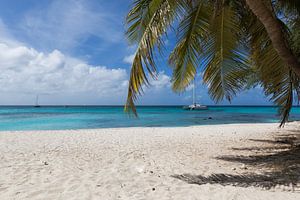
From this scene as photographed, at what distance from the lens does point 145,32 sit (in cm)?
449

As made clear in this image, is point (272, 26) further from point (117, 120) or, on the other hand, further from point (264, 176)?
point (117, 120)

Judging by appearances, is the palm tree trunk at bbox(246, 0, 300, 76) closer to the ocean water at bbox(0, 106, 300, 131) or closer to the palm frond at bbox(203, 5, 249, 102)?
the palm frond at bbox(203, 5, 249, 102)

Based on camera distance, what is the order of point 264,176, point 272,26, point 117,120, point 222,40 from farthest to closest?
point 117,120
point 222,40
point 264,176
point 272,26

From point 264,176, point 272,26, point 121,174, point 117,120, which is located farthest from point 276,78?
point 117,120

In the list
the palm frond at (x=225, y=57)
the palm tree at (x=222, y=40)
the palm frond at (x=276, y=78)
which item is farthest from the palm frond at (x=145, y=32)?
the palm frond at (x=276, y=78)

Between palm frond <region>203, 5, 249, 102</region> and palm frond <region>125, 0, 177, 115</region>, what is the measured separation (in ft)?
3.38

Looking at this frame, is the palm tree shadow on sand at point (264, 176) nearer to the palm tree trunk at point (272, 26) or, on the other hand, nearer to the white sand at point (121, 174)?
the white sand at point (121, 174)

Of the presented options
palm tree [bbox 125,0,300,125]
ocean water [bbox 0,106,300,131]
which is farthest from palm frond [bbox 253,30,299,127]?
ocean water [bbox 0,106,300,131]

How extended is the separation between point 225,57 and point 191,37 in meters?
0.86

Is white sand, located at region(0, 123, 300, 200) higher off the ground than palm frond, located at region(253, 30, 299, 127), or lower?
lower

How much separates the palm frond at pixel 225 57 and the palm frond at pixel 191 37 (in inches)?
8.4

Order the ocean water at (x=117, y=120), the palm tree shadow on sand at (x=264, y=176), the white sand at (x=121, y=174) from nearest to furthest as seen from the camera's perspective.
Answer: the white sand at (x=121, y=174) → the palm tree shadow on sand at (x=264, y=176) → the ocean water at (x=117, y=120)

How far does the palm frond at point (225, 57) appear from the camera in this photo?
505cm

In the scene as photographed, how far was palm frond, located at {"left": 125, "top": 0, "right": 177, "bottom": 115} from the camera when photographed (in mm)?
4242
